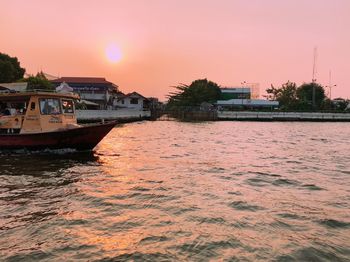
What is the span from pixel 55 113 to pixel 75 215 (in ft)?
38.8

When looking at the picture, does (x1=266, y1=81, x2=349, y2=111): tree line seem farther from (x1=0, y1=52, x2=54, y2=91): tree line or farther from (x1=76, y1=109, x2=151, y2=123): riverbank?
(x1=0, y1=52, x2=54, y2=91): tree line

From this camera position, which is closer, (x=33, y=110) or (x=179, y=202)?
(x=179, y=202)

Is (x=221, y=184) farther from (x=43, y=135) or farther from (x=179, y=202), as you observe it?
(x=43, y=135)

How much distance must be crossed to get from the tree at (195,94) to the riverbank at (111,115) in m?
25.8

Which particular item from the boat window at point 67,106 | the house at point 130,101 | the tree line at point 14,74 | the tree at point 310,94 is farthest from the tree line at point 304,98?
the boat window at point 67,106

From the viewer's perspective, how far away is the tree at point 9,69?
54188 mm

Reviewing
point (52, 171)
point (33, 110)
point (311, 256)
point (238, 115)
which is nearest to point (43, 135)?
point (33, 110)

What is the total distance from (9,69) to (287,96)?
236 feet

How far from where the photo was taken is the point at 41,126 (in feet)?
62.2

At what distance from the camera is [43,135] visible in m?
18.5

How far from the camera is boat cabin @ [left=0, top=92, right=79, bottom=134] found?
1897 cm

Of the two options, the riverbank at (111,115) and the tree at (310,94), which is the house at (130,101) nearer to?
the riverbank at (111,115)

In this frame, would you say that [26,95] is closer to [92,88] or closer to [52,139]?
[52,139]

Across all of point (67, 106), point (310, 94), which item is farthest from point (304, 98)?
point (67, 106)
